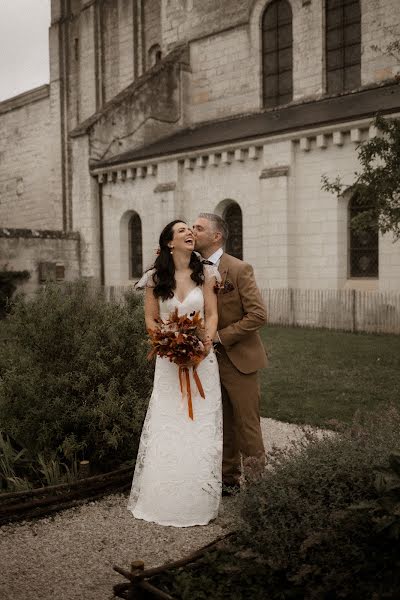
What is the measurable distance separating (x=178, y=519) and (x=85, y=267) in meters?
20.2

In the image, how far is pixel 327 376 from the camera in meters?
10.4

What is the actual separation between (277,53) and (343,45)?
99.1 inches

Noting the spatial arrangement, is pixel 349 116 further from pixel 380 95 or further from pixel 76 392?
pixel 76 392

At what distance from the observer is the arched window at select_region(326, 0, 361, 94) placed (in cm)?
1959

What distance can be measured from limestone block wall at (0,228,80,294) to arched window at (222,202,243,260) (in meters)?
5.22

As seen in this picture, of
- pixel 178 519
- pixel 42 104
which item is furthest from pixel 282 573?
pixel 42 104

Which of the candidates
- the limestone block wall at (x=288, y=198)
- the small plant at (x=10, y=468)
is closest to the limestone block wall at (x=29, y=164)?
the limestone block wall at (x=288, y=198)

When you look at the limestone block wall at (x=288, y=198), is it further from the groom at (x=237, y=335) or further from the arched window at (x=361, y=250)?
the groom at (x=237, y=335)

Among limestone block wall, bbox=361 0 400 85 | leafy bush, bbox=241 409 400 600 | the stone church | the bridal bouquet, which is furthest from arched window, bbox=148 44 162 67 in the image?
leafy bush, bbox=241 409 400 600

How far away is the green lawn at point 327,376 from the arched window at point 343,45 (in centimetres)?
866

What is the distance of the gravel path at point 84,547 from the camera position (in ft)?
12.8

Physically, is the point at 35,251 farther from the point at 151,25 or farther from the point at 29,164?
the point at 29,164

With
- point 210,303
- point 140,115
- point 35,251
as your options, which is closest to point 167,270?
point 210,303

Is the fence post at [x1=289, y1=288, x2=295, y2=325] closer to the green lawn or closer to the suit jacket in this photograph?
the green lawn
